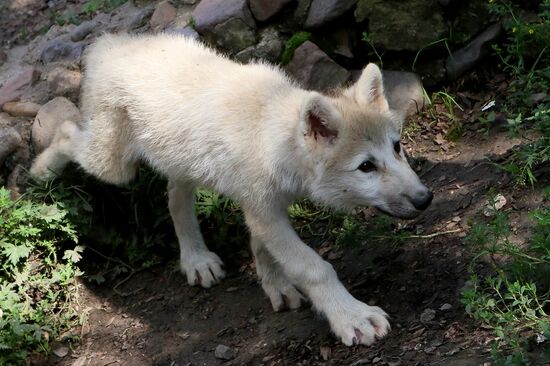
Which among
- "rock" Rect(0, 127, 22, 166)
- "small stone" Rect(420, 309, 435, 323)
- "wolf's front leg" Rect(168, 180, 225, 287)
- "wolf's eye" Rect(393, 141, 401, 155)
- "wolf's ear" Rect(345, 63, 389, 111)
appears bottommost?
"wolf's front leg" Rect(168, 180, 225, 287)

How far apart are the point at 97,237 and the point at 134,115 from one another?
157 cm

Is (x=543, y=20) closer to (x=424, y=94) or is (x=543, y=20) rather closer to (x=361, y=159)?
(x=424, y=94)

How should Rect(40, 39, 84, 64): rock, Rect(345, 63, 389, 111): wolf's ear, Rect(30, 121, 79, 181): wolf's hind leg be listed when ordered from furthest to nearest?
Rect(40, 39, 84, 64): rock
Rect(30, 121, 79, 181): wolf's hind leg
Rect(345, 63, 389, 111): wolf's ear

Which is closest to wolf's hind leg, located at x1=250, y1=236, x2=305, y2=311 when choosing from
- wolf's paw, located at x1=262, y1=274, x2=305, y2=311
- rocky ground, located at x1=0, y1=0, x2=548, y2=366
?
wolf's paw, located at x1=262, y1=274, x2=305, y2=311

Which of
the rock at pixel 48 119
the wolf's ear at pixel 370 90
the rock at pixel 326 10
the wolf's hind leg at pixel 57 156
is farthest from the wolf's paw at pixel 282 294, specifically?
the rock at pixel 326 10

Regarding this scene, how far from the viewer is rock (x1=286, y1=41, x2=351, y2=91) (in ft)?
24.2

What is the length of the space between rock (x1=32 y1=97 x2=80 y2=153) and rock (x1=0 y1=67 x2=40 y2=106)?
1.67 ft

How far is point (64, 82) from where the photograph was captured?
757cm

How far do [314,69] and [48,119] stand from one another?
102 inches

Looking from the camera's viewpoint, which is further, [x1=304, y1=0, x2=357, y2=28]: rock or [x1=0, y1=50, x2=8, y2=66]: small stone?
[x1=0, y1=50, x2=8, y2=66]: small stone

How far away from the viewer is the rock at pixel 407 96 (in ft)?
24.6

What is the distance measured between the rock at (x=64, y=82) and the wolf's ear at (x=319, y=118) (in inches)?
130

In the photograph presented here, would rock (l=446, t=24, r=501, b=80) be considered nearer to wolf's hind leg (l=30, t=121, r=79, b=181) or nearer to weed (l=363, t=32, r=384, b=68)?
weed (l=363, t=32, r=384, b=68)

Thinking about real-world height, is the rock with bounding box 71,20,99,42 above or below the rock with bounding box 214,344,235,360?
above
